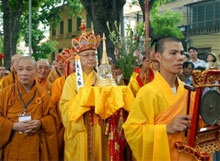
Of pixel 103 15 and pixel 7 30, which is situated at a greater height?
pixel 103 15

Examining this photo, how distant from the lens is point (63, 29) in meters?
48.2

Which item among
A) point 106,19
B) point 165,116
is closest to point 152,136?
point 165,116

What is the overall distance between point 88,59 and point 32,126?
1.20 metres

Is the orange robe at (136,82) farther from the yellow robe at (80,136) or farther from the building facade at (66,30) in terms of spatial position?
the building facade at (66,30)

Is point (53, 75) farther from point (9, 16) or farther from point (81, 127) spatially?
point (9, 16)

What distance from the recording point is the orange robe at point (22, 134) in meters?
4.66

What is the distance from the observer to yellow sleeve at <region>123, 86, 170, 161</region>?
3.07 meters

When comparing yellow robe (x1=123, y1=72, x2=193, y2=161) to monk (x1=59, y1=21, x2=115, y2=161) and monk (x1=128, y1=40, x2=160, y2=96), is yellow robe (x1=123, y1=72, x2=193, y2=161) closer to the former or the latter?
monk (x1=128, y1=40, x2=160, y2=96)

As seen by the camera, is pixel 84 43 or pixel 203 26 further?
pixel 203 26

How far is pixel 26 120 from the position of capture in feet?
15.0

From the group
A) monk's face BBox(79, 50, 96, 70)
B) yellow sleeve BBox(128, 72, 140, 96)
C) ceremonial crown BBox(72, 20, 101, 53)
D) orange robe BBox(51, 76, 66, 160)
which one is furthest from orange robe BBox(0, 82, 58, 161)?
yellow sleeve BBox(128, 72, 140, 96)

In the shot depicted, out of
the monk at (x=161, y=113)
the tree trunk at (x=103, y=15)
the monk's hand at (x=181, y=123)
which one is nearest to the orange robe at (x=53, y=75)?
the tree trunk at (x=103, y=15)

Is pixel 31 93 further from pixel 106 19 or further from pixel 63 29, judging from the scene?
pixel 63 29

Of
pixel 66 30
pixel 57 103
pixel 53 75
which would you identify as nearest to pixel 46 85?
pixel 53 75
